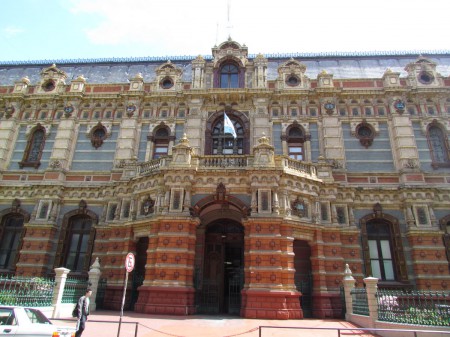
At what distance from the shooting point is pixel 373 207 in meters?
20.9

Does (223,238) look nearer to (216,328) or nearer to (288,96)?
(216,328)

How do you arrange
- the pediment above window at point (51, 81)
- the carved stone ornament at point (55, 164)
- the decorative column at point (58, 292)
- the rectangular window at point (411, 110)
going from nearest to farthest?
the decorative column at point (58, 292), the carved stone ornament at point (55, 164), the rectangular window at point (411, 110), the pediment above window at point (51, 81)

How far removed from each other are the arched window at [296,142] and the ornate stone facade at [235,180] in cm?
14

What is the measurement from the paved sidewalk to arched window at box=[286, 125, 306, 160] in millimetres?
11139

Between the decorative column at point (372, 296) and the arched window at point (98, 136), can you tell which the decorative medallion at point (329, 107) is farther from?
the arched window at point (98, 136)

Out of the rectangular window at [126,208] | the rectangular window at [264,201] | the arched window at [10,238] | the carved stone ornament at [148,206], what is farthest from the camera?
the arched window at [10,238]

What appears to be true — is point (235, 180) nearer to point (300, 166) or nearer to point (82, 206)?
point (300, 166)

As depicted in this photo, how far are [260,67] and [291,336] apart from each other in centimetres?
1908

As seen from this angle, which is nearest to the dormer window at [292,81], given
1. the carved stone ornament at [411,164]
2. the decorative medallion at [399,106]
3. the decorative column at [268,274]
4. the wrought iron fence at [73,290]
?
the decorative medallion at [399,106]

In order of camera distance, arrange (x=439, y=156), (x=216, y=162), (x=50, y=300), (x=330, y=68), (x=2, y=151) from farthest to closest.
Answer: (x=330, y=68), (x=2, y=151), (x=439, y=156), (x=216, y=162), (x=50, y=300)

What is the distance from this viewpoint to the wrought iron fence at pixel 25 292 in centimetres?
1439

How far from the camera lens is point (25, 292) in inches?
591

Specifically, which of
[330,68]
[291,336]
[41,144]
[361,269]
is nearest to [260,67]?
[330,68]

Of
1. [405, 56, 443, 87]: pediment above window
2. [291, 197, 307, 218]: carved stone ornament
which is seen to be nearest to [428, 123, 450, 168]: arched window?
[405, 56, 443, 87]: pediment above window
